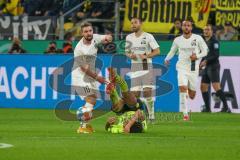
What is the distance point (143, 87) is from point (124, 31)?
9.26m

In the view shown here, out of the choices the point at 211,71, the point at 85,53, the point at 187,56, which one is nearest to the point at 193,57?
the point at 187,56

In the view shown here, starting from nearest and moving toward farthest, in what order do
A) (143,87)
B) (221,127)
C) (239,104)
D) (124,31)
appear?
(221,127) → (143,87) → (239,104) → (124,31)

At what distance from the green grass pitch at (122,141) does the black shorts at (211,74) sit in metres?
3.60

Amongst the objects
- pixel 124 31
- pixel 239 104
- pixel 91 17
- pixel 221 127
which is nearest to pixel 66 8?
pixel 91 17

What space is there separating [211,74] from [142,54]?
519 centimetres

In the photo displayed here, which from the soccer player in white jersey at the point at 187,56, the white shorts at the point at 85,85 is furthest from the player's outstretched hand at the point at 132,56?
the white shorts at the point at 85,85

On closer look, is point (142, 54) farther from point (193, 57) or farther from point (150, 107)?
point (193, 57)

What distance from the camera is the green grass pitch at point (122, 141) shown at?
13.6 metres

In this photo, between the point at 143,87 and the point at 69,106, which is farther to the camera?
the point at 69,106

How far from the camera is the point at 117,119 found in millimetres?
18156

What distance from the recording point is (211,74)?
2628 cm

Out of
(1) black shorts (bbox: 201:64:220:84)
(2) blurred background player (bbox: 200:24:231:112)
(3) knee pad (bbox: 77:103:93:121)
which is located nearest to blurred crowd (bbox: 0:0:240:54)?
(2) blurred background player (bbox: 200:24:231:112)

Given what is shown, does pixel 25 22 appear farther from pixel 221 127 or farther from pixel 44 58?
pixel 221 127

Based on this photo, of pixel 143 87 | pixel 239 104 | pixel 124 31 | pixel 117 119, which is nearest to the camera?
pixel 117 119
